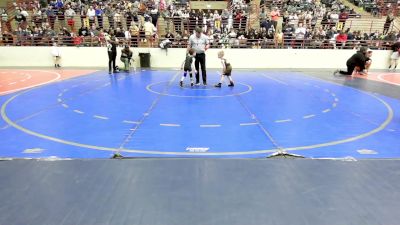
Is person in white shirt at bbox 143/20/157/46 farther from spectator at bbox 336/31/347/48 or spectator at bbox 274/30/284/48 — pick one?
spectator at bbox 336/31/347/48

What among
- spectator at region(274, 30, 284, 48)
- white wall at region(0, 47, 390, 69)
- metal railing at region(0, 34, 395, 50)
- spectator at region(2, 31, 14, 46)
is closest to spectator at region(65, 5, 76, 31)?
metal railing at region(0, 34, 395, 50)

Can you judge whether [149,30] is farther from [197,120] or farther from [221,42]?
[197,120]

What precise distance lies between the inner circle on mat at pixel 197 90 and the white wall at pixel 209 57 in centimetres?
687

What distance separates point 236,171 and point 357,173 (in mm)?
1676

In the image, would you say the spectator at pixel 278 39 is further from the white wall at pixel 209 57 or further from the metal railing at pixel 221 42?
the white wall at pixel 209 57

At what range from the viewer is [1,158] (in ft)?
16.1

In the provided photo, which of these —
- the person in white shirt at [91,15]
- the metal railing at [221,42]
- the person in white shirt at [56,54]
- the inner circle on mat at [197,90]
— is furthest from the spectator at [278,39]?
the person in white shirt at [56,54]

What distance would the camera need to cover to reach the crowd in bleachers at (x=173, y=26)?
746 inches

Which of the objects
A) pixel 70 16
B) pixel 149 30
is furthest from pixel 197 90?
pixel 70 16

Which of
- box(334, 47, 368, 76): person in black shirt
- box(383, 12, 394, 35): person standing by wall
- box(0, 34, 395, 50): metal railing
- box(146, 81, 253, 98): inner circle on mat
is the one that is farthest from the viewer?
box(383, 12, 394, 35): person standing by wall

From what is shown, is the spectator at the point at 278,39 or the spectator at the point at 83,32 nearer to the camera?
the spectator at the point at 278,39

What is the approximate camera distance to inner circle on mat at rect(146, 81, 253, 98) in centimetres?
1016

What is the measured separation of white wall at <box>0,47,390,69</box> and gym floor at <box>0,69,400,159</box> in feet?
21.7

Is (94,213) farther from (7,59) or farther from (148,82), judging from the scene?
(7,59)
